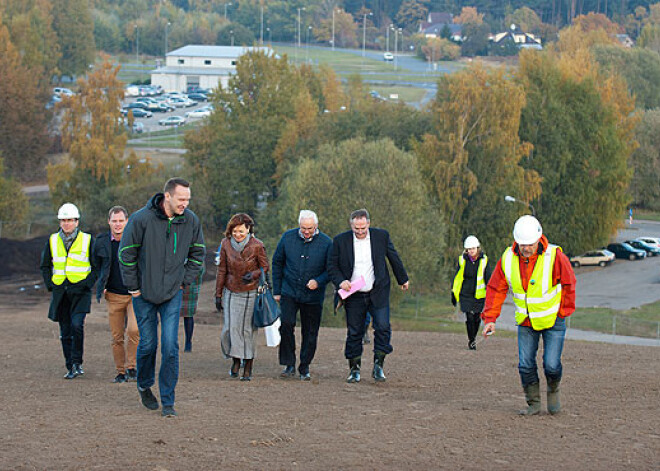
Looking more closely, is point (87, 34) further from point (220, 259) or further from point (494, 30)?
point (220, 259)

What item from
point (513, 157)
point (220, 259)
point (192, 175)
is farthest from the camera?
point (192, 175)

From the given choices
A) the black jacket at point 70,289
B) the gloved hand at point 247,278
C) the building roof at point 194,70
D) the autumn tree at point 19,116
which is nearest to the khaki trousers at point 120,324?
the black jacket at point 70,289

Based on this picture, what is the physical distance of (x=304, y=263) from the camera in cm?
1284

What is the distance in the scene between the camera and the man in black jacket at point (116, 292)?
12578 mm

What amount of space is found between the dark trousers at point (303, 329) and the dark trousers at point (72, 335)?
2.51 metres

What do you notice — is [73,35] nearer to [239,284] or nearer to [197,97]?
[197,97]

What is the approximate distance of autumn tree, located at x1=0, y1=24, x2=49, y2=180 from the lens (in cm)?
8019

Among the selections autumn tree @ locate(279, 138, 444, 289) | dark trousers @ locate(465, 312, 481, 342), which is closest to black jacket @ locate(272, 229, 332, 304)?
dark trousers @ locate(465, 312, 481, 342)

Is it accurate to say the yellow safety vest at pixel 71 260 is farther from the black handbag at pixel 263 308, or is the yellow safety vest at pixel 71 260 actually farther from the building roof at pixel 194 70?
the building roof at pixel 194 70

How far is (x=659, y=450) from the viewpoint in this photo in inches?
348

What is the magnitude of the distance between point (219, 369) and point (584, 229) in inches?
1999

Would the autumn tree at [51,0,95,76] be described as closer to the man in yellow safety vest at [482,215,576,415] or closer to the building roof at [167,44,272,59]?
the building roof at [167,44,272,59]

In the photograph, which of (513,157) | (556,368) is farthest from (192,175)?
(556,368)

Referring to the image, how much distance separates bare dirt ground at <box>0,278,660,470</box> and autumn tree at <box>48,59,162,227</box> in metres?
54.5
